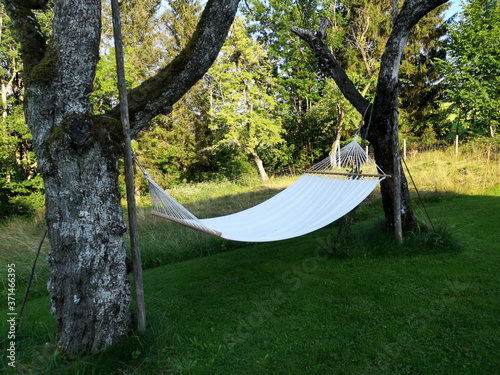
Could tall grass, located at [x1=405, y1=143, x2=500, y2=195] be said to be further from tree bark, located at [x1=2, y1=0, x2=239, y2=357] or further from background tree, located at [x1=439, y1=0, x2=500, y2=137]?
tree bark, located at [x1=2, y1=0, x2=239, y2=357]

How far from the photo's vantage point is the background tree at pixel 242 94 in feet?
32.7

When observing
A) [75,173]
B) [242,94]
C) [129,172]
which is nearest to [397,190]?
[129,172]

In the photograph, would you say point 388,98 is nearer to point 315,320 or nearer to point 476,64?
point 315,320

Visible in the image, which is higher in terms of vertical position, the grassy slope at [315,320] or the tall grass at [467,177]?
the tall grass at [467,177]

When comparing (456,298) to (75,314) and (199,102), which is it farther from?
(199,102)

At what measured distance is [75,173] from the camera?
1.47 metres

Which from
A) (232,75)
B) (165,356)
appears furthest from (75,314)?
(232,75)

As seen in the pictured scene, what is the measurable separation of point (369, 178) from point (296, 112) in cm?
1042

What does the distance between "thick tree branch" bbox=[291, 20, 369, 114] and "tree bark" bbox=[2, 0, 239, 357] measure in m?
2.00

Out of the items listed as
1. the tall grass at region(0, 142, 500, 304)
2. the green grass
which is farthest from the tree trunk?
the tall grass at region(0, 142, 500, 304)

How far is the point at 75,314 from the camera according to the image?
1485 millimetres

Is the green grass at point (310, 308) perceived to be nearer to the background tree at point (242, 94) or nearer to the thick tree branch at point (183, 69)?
the thick tree branch at point (183, 69)

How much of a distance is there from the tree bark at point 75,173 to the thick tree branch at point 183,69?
0.66ft

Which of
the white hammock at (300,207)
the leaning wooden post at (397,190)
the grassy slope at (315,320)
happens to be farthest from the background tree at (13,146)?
the leaning wooden post at (397,190)
